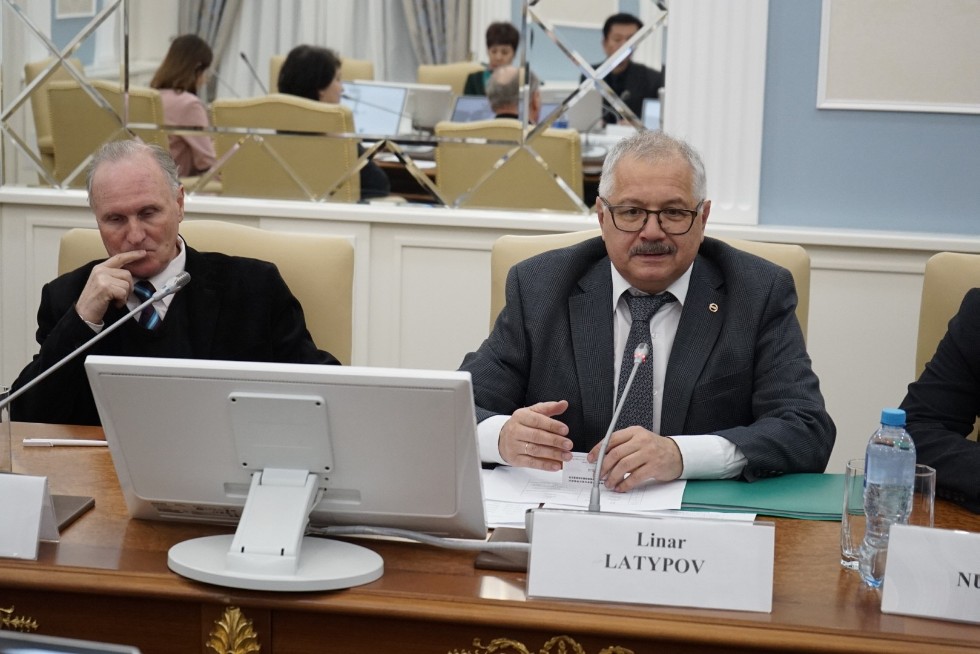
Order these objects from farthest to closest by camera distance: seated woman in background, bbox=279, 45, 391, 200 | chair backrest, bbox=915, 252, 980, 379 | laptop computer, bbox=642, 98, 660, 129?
1. seated woman in background, bbox=279, 45, 391, 200
2. laptop computer, bbox=642, 98, 660, 129
3. chair backrest, bbox=915, 252, 980, 379

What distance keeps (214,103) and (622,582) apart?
2.93 m

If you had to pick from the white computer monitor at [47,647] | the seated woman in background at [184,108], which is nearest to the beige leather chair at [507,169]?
the seated woman in background at [184,108]

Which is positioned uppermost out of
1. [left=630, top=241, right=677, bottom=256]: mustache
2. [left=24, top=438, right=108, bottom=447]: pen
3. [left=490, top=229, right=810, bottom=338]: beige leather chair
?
[left=630, top=241, right=677, bottom=256]: mustache

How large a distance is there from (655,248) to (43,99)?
104 inches

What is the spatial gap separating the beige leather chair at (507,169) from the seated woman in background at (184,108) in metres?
0.79

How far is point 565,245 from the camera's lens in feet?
8.09

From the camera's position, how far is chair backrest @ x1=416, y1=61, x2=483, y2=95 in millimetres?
3811

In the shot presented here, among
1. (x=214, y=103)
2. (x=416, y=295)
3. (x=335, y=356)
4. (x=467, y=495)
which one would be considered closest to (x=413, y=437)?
(x=467, y=495)

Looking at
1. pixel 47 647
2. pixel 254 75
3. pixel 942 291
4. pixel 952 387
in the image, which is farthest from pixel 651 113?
pixel 47 647

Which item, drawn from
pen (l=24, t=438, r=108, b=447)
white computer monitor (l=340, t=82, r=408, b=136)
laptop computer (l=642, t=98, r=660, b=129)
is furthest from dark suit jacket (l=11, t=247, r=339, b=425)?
laptop computer (l=642, t=98, r=660, b=129)

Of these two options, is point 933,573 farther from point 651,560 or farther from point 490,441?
point 490,441

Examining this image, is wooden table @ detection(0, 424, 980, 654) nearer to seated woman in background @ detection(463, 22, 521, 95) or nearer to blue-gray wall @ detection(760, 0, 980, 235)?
blue-gray wall @ detection(760, 0, 980, 235)

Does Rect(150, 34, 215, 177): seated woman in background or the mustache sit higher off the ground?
Rect(150, 34, 215, 177): seated woman in background

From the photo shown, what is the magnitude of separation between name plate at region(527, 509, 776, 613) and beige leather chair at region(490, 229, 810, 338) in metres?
1.11
